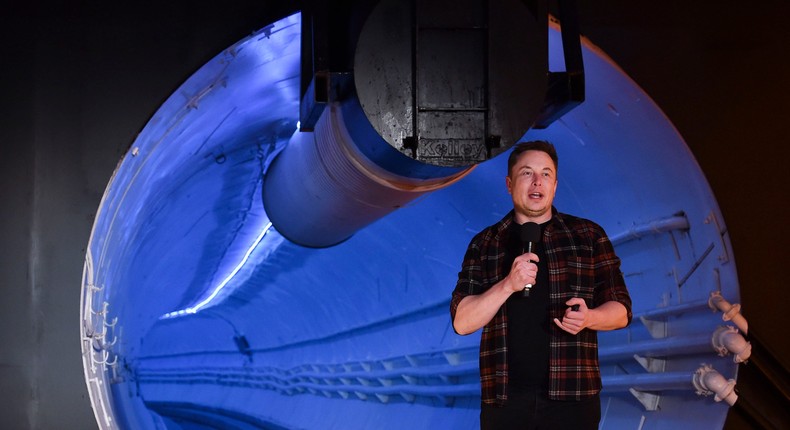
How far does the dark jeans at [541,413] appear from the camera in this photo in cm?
299

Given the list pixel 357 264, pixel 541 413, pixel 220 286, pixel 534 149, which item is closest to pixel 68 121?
pixel 534 149

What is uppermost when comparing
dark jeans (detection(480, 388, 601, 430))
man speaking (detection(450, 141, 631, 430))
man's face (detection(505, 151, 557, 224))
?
man's face (detection(505, 151, 557, 224))

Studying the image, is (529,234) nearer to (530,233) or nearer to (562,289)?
(530,233)

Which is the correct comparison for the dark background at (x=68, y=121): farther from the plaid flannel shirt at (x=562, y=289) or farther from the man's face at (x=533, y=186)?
the plaid flannel shirt at (x=562, y=289)

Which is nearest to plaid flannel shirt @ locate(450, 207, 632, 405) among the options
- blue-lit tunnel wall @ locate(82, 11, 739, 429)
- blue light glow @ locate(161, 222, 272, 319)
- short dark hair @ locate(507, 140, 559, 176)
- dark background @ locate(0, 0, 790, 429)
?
short dark hair @ locate(507, 140, 559, 176)

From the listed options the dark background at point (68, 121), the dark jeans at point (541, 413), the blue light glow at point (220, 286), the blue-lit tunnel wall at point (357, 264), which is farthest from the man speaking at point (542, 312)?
the blue light glow at point (220, 286)

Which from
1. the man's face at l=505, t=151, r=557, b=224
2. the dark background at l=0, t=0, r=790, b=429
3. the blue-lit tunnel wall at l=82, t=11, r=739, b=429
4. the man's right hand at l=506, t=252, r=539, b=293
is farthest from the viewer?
the blue-lit tunnel wall at l=82, t=11, r=739, b=429

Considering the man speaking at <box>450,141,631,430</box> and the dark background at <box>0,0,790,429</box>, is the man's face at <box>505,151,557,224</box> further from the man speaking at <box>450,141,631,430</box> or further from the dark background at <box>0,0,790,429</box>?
the dark background at <box>0,0,790,429</box>

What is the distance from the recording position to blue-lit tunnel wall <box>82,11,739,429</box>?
3.73 m

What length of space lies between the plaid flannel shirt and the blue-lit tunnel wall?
2.73ft

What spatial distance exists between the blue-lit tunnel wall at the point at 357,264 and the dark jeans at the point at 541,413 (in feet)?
3.65

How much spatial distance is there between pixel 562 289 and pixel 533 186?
0.36 metres

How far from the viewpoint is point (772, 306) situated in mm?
4016

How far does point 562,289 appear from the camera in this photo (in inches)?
121
